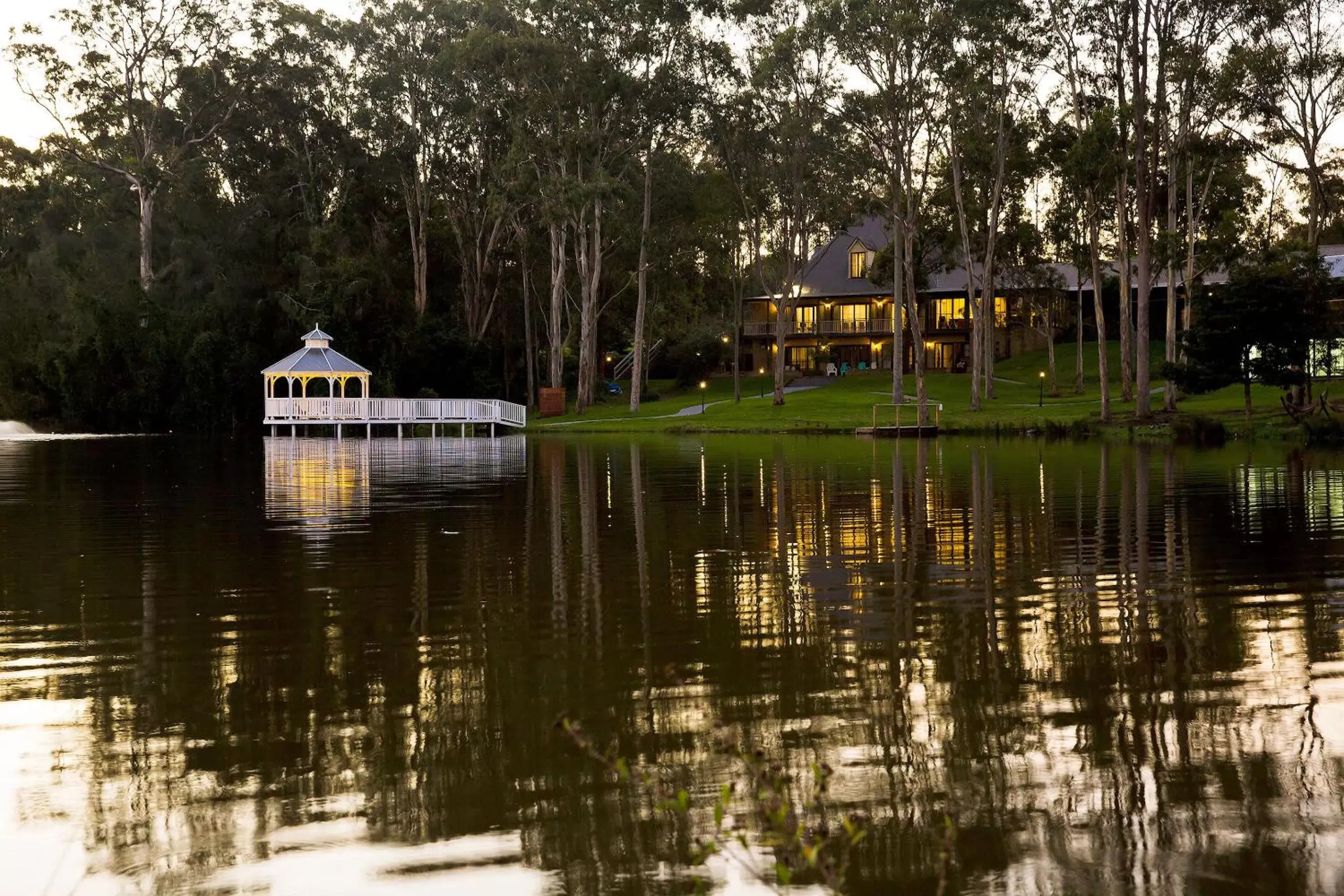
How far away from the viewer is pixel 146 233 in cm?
7038

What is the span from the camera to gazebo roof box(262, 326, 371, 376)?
61062 mm

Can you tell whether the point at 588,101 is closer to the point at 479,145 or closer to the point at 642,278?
the point at 642,278

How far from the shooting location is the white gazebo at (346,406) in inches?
2330

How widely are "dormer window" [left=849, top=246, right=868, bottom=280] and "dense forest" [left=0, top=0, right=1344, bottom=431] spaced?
5.93 m

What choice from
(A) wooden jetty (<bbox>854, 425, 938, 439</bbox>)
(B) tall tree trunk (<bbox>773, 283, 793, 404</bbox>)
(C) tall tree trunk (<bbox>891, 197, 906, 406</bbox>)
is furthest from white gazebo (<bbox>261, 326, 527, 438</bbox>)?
(A) wooden jetty (<bbox>854, 425, 938, 439</bbox>)

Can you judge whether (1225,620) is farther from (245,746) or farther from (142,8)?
(142,8)

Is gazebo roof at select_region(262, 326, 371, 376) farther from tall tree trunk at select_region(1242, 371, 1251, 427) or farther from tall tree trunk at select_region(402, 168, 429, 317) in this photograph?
tall tree trunk at select_region(1242, 371, 1251, 427)

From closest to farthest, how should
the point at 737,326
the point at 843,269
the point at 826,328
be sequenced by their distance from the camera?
the point at 737,326, the point at 826,328, the point at 843,269

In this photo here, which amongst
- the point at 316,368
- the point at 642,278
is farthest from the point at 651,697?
the point at 316,368

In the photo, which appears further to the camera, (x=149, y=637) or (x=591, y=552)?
(x=591, y=552)

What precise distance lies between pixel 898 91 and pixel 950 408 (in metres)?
14.4

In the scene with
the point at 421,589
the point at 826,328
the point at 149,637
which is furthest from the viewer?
the point at 826,328

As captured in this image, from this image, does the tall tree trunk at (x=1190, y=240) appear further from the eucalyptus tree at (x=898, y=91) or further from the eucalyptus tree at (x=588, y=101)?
the eucalyptus tree at (x=588, y=101)

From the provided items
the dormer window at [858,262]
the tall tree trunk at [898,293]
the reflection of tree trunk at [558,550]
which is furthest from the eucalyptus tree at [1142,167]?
the dormer window at [858,262]
